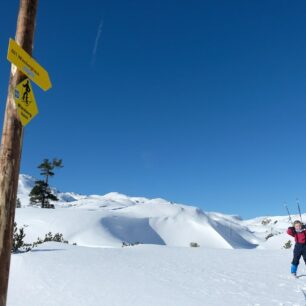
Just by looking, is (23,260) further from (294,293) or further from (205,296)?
(294,293)

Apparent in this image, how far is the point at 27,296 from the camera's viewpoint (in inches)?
380

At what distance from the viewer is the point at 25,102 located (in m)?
4.71

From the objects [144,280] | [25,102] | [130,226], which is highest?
[130,226]

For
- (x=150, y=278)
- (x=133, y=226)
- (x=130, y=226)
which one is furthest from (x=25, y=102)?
(x=133, y=226)

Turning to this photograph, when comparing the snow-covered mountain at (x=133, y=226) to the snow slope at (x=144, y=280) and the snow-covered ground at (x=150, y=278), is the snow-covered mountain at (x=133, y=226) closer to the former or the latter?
the snow-covered ground at (x=150, y=278)

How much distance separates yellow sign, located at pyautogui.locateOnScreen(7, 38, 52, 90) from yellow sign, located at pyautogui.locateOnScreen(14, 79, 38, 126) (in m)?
0.12

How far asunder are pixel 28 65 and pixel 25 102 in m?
0.46

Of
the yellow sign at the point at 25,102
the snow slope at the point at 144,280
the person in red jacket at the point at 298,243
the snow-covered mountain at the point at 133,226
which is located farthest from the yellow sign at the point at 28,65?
the snow-covered mountain at the point at 133,226

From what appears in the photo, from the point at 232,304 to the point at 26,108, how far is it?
6.45m

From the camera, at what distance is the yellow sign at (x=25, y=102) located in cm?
464

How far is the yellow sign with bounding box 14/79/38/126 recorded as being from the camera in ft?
15.2

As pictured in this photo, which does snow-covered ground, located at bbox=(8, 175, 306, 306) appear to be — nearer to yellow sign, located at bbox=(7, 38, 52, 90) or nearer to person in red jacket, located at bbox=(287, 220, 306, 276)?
person in red jacket, located at bbox=(287, 220, 306, 276)

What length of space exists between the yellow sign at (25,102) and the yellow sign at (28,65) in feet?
0.39

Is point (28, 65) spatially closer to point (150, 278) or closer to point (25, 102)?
point (25, 102)
